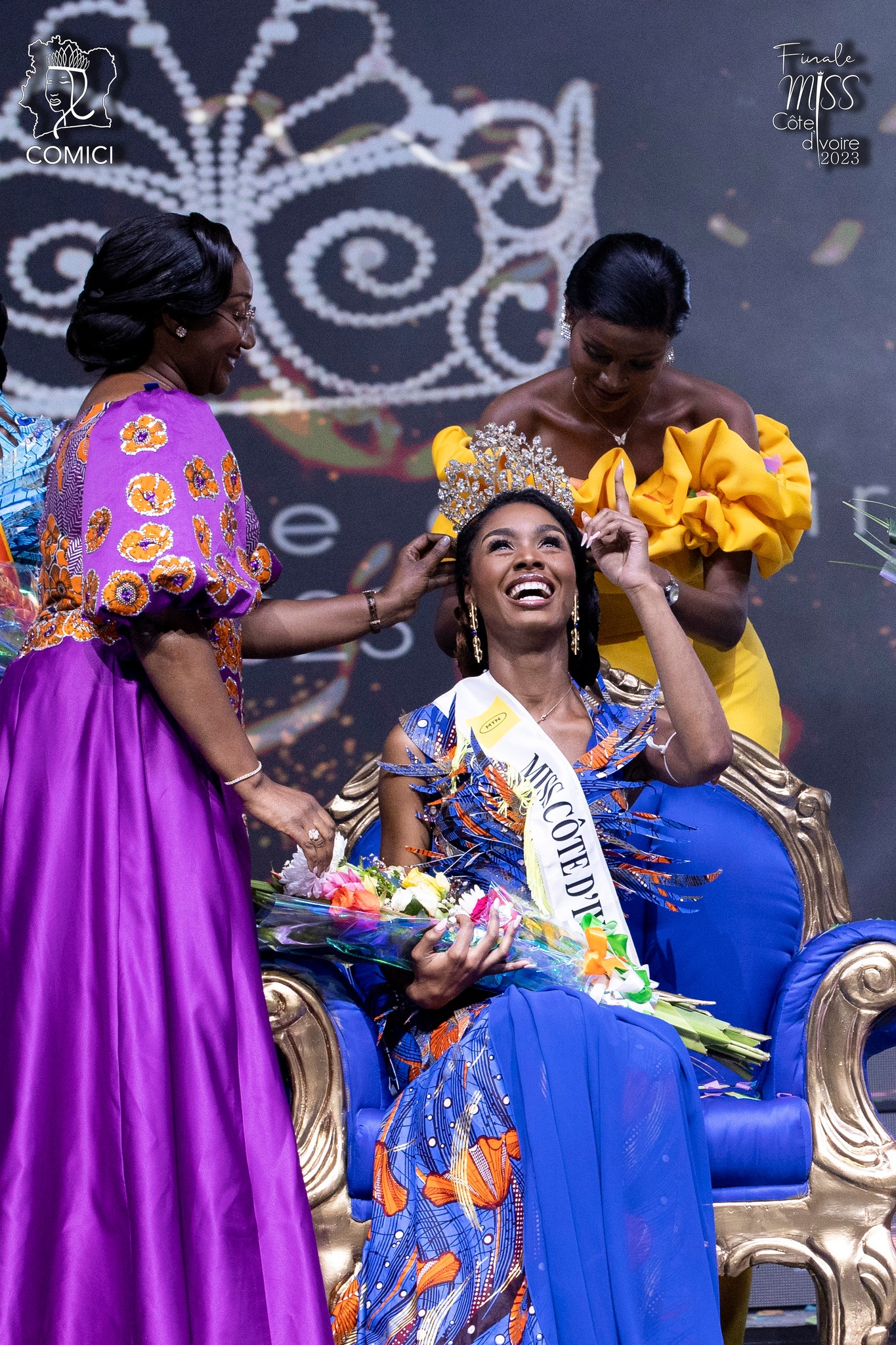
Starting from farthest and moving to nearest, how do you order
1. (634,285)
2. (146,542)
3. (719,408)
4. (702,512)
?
(719,408) → (702,512) → (634,285) → (146,542)

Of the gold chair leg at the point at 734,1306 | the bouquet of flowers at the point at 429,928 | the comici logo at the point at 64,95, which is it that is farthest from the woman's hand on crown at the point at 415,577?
the comici logo at the point at 64,95

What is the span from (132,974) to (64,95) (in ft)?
9.42

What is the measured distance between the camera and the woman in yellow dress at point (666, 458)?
8.67 ft

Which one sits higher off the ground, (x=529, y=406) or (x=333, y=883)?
(x=529, y=406)

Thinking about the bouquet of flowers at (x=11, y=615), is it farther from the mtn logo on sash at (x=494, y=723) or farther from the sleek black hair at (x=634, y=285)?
the sleek black hair at (x=634, y=285)

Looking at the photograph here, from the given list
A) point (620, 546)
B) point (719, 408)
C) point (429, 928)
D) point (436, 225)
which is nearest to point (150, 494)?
point (429, 928)

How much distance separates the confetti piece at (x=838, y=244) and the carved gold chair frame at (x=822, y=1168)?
2.24 meters

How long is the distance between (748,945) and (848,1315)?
0.58 m

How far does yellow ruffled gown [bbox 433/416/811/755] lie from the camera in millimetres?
2736

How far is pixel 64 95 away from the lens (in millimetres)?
3803

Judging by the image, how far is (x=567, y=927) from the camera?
2098mm

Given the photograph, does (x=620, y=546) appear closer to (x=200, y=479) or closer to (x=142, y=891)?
(x=200, y=479)

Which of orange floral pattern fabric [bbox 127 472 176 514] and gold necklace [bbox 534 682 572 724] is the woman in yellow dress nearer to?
gold necklace [bbox 534 682 572 724]

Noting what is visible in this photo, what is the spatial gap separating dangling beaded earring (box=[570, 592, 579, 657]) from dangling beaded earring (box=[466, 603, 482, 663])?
0.48 feet
